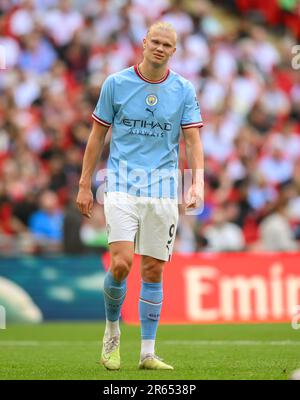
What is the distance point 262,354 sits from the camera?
9562 mm

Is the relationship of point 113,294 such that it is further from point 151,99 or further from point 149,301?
point 151,99

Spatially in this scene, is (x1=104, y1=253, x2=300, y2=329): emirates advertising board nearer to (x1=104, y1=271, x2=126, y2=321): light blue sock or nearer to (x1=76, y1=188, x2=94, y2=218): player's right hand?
(x1=104, y1=271, x2=126, y2=321): light blue sock

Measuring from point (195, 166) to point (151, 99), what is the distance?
63cm

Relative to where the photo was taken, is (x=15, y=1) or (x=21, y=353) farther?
(x=15, y=1)

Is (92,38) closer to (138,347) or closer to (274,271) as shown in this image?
(274,271)

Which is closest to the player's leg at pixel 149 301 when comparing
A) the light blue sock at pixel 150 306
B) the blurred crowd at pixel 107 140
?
the light blue sock at pixel 150 306

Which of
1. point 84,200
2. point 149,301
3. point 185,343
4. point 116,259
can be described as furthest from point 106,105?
point 185,343

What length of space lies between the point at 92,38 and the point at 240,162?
3.73m

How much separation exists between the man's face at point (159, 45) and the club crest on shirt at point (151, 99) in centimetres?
26

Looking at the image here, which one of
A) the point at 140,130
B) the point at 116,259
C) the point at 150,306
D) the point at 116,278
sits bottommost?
the point at 150,306

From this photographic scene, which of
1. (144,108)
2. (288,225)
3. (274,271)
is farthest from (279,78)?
(144,108)

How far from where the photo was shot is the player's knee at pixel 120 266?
818 cm

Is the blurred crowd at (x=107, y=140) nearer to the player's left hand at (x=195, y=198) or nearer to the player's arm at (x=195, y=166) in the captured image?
the player's arm at (x=195, y=166)

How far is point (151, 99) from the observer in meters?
8.36
